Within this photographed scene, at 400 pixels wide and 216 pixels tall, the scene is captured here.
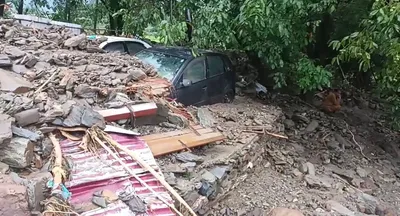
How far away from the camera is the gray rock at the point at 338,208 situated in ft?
21.9

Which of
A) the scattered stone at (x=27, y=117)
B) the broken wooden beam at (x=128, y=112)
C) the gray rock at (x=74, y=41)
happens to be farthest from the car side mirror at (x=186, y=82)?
the scattered stone at (x=27, y=117)

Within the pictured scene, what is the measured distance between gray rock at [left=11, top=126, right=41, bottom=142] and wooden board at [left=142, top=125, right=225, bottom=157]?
1.56 meters

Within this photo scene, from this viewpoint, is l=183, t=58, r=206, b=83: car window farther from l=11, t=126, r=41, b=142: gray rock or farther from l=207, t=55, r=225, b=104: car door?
l=11, t=126, r=41, b=142: gray rock

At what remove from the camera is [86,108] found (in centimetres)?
489

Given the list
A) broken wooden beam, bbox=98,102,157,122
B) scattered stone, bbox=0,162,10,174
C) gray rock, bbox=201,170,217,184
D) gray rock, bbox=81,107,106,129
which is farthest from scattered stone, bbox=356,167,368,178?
scattered stone, bbox=0,162,10,174

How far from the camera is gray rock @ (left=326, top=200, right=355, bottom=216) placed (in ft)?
21.9

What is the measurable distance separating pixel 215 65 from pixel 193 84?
103 cm

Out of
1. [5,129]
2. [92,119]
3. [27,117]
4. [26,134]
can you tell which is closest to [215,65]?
[92,119]

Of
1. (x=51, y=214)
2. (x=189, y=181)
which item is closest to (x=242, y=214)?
(x=189, y=181)

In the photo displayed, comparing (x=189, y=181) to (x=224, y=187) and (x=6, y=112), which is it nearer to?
(x=224, y=187)

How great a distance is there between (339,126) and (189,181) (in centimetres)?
625

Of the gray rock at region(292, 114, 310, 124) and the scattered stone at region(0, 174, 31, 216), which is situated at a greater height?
the scattered stone at region(0, 174, 31, 216)

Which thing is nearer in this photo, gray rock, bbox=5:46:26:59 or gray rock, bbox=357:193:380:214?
gray rock, bbox=5:46:26:59

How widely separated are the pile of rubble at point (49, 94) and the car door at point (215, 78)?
7.84 ft
